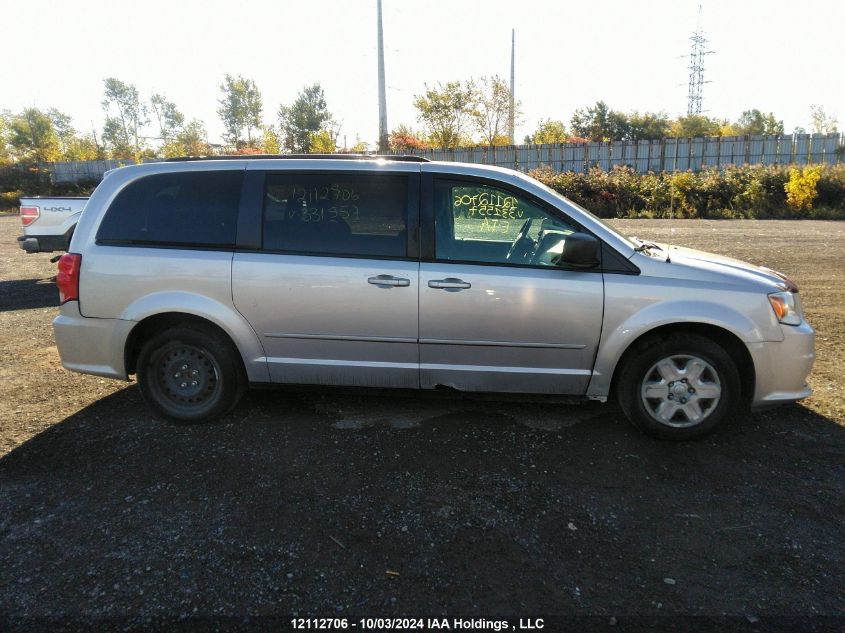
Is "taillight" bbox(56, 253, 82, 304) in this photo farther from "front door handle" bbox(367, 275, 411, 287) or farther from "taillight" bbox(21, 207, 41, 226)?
"taillight" bbox(21, 207, 41, 226)

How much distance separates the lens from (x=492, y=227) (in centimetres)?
432

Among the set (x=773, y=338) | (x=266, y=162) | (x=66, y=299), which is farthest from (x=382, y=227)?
(x=773, y=338)

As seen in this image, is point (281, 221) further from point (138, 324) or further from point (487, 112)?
point (487, 112)

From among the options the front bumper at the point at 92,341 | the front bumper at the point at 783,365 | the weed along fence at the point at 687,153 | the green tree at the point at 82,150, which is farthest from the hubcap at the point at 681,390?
the green tree at the point at 82,150

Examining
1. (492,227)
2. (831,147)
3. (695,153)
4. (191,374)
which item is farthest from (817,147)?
(191,374)

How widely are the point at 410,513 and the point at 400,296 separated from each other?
1.47 m

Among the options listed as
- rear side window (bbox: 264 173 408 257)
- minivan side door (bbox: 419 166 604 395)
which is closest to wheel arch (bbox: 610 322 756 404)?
minivan side door (bbox: 419 166 604 395)

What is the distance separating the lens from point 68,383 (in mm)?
5461

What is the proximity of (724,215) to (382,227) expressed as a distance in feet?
67.6

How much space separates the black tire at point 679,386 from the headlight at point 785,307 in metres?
0.43

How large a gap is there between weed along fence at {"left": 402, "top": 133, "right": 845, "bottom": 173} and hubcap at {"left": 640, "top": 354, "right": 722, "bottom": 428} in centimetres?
2814

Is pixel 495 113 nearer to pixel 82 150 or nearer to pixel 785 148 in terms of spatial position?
pixel 785 148

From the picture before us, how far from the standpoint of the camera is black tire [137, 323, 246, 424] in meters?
4.36

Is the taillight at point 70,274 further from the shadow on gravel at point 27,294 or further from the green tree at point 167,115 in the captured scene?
the green tree at point 167,115
